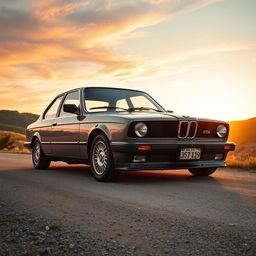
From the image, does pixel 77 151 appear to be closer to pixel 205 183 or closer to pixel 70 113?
pixel 70 113

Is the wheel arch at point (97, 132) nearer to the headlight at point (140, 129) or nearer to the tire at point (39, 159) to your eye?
the headlight at point (140, 129)

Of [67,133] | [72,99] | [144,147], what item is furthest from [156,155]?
[72,99]

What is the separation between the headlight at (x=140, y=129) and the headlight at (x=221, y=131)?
1.51 metres

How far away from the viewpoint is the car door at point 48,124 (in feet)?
28.3

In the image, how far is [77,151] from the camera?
7.37m

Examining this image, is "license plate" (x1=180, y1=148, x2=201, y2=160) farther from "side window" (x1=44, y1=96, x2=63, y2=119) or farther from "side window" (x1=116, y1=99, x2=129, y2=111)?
"side window" (x1=44, y1=96, x2=63, y2=119)

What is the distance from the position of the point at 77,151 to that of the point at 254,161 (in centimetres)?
473

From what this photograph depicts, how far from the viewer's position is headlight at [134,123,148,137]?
6.12 metres

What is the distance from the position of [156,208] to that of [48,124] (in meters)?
5.08

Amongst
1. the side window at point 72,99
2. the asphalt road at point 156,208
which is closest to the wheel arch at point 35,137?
the side window at point 72,99

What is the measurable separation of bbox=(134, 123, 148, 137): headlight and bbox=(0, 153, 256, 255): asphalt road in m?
0.80

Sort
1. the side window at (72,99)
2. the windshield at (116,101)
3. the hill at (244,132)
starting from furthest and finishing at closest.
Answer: the hill at (244,132), the side window at (72,99), the windshield at (116,101)

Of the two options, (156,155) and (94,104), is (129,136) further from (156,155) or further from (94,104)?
(94,104)

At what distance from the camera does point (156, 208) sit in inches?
167
